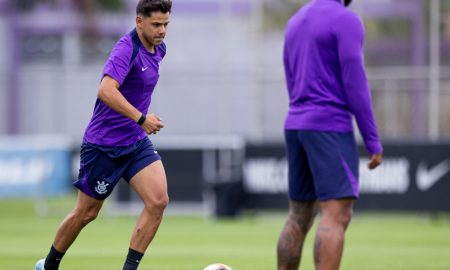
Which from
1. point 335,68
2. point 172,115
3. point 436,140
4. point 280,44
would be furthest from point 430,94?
point 335,68

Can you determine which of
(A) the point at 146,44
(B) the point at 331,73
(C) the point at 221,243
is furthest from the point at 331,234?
(C) the point at 221,243

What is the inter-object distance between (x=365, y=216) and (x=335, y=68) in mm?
12650

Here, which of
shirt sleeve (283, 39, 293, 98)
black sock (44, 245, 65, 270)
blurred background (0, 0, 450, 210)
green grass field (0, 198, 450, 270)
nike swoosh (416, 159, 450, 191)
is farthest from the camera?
blurred background (0, 0, 450, 210)

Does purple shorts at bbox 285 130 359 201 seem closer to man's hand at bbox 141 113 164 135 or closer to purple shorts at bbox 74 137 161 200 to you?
man's hand at bbox 141 113 164 135

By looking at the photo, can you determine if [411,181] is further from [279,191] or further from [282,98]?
[282,98]

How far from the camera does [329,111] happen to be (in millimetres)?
8664

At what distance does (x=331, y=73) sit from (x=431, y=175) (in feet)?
36.6

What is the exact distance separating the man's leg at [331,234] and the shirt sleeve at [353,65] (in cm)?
66

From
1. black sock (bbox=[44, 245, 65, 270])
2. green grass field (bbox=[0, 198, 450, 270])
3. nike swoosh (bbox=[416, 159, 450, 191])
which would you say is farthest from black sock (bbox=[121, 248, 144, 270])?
nike swoosh (bbox=[416, 159, 450, 191])

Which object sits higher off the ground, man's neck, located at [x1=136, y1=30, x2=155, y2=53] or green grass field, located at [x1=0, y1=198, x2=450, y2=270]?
man's neck, located at [x1=136, y1=30, x2=155, y2=53]

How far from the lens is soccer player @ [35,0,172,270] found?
909 cm

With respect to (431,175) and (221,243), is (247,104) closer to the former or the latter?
Answer: (431,175)

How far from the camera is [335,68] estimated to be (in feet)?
28.5

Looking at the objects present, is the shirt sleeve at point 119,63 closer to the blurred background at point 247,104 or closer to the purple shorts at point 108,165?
the purple shorts at point 108,165
